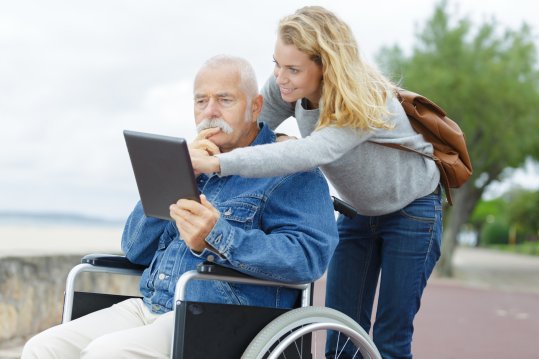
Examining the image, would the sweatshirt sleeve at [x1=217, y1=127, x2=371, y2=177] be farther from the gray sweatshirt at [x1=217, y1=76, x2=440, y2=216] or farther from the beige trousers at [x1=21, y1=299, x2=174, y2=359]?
the beige trousers at [x1=21, y1=299, x2=174, y2=359]

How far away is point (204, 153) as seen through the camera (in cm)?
271

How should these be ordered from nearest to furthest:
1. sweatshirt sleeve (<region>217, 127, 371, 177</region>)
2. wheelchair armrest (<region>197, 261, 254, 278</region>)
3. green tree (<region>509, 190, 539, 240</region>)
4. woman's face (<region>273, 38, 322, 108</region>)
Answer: wheelchair armrest (<region>197, 261, 254, 278</region>)
sweatshirt sleeve (<region>217, 127, 371, 177</region>)
woman's face (<region>273, 38, 322, 108</region>)
green tree (<region>509, 190, 539, 240</region>)

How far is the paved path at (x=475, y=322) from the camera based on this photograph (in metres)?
8.07

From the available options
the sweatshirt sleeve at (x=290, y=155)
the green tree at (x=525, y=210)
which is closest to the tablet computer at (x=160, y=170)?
the sweatshirt sleeve at (x=290, y=155)

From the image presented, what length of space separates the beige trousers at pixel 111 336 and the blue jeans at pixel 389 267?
852mm

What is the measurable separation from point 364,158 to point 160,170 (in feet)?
2.85

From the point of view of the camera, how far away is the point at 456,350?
317 inches

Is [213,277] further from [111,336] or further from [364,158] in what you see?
[364,158]

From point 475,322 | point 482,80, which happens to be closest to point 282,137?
point 475,322

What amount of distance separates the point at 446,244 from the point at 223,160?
20768mm

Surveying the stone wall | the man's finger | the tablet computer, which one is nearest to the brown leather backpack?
the man's finger

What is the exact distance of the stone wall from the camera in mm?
5590

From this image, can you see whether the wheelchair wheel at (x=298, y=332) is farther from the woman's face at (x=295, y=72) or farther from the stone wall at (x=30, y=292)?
the stone wall at (x=30, y=292)

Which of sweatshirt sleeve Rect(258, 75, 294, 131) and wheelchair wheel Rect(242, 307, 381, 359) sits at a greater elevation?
sweatshirt sleeve Rect(258, 75, 294, 131)
